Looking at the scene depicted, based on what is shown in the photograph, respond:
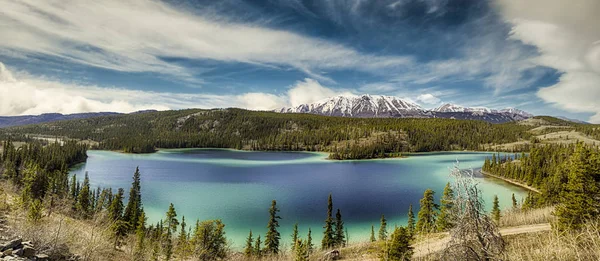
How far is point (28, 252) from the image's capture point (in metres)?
6.88

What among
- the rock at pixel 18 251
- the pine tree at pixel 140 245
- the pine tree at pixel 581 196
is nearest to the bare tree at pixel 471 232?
the rock at pixel 18 251

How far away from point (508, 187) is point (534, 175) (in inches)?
330

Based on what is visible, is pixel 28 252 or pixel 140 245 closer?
pixel 28 252

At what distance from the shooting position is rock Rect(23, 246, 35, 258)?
6797mm

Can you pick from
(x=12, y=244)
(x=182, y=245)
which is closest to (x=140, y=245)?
(x=182, y=245)

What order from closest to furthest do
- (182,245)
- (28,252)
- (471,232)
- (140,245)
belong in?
(471,232) < (28,252) < (140,245) < (182,245)

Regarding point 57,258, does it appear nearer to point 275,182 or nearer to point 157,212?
point 157,212

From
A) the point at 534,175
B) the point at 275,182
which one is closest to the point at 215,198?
the point at 275,182

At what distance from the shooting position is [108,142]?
7505 inches

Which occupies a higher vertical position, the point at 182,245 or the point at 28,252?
the point at 28,252

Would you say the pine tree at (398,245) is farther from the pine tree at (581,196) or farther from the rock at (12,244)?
the rock at (12,244)

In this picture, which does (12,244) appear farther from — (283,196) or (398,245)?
(283,196)

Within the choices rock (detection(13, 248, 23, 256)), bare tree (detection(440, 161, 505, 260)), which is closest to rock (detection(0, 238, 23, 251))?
rock (detection(13, 248, 23, 256))

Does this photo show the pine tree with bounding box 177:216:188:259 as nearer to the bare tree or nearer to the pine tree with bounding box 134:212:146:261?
the pine tree with bounding box 134:212:146:261
